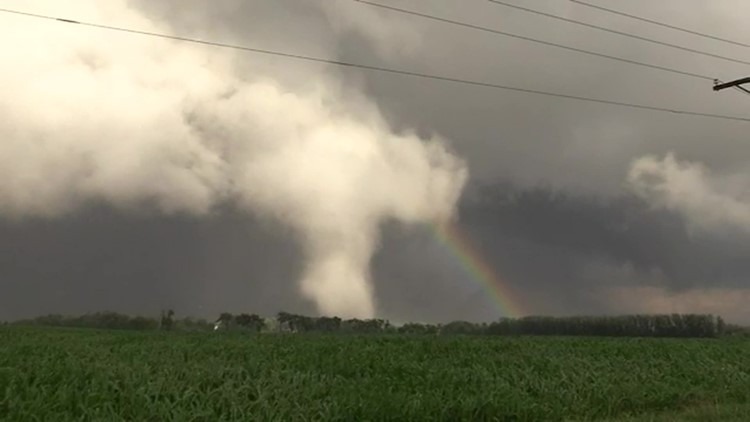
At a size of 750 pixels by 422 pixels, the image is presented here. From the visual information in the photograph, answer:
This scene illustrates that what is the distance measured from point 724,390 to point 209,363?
16549mm

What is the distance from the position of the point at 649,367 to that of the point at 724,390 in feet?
12.8

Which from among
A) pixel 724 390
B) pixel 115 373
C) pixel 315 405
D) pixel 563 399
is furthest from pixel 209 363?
pixel 724 390

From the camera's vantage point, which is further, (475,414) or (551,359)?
(551,359)

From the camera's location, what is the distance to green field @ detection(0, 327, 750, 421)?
1166cm

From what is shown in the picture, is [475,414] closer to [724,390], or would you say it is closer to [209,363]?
[209,363]

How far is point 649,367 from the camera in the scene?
24.4 meters

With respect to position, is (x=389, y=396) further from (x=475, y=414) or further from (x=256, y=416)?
(x=256, y=416)

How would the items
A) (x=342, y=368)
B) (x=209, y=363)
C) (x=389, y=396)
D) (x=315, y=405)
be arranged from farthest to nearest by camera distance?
(x=342, y=368) < (x=209, y=363) < (x=389, y=396) < (x=315, y=405)

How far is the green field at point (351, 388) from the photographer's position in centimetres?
1166

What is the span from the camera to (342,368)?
17844 mm

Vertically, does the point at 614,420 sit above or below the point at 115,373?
below

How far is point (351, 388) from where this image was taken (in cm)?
1447

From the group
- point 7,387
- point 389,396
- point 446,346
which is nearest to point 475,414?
point 389,396

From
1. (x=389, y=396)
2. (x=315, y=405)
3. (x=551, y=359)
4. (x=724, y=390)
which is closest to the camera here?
(x=315, y=405)
